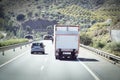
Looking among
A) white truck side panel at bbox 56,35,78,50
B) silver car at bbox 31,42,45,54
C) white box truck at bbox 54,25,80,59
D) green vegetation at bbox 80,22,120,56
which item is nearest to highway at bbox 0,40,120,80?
white box truck at bbox 54,25,80,59

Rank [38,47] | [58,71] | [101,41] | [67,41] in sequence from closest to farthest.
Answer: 1. [58,71]
2. [67,41]
3. [38,47]
4. [101,41]

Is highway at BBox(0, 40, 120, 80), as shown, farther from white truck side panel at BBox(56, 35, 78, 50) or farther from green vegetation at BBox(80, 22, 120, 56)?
green vegetation at BBox(80, 22, 120, 56)

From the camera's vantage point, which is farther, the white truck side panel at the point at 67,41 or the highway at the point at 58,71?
the white truck side panel at the point at 67,41

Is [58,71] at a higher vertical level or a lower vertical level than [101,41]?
higher

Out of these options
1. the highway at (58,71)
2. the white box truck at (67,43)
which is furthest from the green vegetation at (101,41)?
the highway at (58,71)

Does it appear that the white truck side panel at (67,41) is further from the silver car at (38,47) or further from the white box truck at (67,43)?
the silver car at (38,47)

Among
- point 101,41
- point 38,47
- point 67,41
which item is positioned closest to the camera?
point 67,41

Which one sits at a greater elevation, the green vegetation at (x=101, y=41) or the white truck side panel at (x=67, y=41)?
the white truck side panel at (x=67, y=41)

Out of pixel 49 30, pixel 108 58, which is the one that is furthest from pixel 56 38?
pixel 49 30

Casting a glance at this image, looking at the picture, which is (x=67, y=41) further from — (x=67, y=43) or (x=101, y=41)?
(x=101, y=41)

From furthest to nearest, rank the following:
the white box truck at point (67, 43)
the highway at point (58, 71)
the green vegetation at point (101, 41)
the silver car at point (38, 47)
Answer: the green vegetation at point (101, 41), the silver car at point (38, 47), the white box truck at point (67, 43), the highway at point (58, 71)

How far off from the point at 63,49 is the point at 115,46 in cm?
1611

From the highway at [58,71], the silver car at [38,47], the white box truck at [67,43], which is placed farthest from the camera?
the silver car at [38,47]

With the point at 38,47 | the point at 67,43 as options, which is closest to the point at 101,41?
the point at 38,47
